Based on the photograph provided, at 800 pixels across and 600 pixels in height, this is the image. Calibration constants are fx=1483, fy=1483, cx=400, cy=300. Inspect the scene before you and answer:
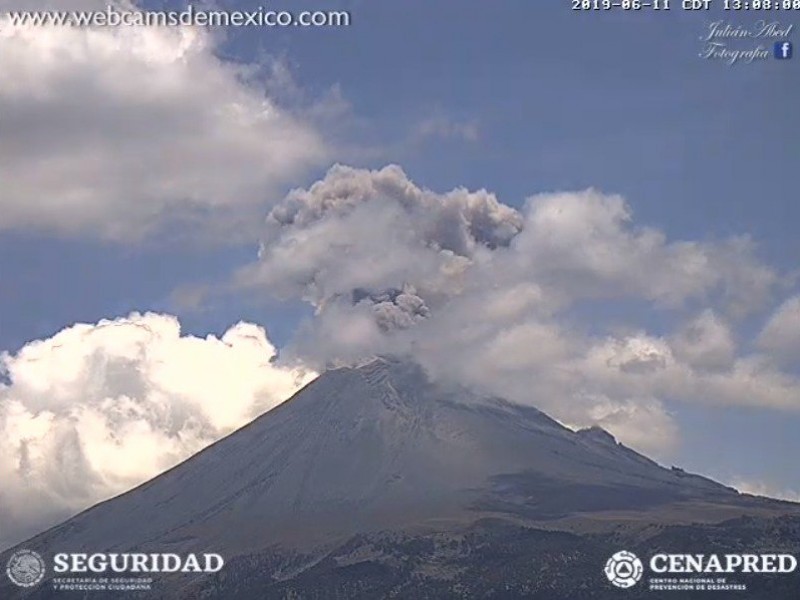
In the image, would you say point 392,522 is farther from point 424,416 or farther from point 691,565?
point 691,565

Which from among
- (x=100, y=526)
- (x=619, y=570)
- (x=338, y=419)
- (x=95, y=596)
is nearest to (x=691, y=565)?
(x=619, y=570)

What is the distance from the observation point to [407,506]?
132 metres

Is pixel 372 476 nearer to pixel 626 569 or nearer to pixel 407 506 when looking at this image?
pixel 407 506

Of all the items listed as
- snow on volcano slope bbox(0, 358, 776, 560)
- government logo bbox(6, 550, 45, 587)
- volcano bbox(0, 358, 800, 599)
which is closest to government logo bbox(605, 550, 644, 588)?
government logo bbox(6, 550, 45, 587)

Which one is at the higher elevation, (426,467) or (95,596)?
(426,467)

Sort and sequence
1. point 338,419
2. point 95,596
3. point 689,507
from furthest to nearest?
point 338,419 → point 689,507 → point 95,596

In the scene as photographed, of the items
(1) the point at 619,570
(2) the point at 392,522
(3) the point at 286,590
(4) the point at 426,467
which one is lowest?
(1) the point at 619,570

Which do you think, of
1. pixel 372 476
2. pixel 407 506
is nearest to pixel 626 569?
pixel 407 506

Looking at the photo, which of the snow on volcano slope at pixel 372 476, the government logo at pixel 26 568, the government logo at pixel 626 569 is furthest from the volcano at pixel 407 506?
the government logo at pixel 626 569

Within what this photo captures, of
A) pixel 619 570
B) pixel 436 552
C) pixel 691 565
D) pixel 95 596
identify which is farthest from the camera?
pixel 436 552

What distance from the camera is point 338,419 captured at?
156625 millimetres

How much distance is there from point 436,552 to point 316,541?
10.4 metres

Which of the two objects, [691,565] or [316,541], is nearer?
[691,565]

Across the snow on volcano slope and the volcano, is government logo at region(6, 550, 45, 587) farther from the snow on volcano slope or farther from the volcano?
the snow on volcano slope
